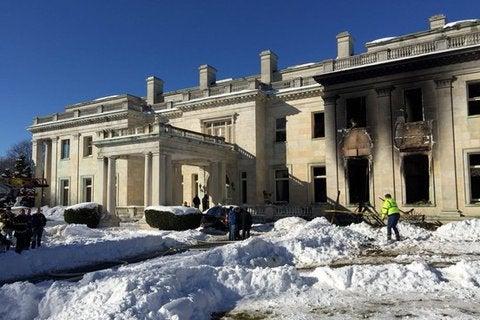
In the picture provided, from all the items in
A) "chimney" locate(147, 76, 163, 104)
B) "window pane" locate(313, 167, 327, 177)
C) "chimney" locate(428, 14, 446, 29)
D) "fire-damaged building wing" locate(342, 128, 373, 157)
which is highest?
"chimney" locate(428, 14, 446, 29)

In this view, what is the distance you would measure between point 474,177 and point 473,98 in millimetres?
4057

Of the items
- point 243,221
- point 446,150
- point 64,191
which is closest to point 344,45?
point 446,150

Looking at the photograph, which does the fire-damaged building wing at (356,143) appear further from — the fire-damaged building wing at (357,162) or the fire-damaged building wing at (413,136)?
the fire-damaged building wing at (413,136)

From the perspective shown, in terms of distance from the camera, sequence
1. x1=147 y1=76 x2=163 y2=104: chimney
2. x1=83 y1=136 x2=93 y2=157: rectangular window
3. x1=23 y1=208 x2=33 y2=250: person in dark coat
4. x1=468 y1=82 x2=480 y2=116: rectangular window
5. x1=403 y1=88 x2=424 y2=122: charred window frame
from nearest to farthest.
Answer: x1=23 y1=208 x2=33 y2=250: person in dark coat < x1=468 y1=82 x2=480 y2=116: rectangular window < x1=403 y1=88 x2=424 y2=122: charred window frame < x1=83 y1=136 x2=93 y2=157: rectangular window < x1=147 y1=76 x2=163 y2=104: chimney

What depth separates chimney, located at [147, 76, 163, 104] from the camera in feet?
129

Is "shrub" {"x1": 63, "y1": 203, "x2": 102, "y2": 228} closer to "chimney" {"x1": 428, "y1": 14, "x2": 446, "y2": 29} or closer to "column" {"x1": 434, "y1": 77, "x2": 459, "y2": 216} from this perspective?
"column" {"x1": 434, "y1": 77, "x2": 459, "y2": 216}

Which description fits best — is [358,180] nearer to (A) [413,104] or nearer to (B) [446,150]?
(B) [446,150]

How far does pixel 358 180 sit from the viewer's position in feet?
80.5

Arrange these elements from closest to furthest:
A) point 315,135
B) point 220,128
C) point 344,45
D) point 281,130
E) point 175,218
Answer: point 175,218, point 315,135, point 344,45, point 281,130, point 220,128

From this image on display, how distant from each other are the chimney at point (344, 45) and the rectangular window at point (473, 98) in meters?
9.94

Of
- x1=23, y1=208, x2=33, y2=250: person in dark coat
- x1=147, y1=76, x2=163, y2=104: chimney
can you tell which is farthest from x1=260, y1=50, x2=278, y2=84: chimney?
x1=23, y1=208, x2=33, y2=250: person in dark coat

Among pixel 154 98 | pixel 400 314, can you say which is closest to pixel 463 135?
pixel 400 314

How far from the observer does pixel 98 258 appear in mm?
14250

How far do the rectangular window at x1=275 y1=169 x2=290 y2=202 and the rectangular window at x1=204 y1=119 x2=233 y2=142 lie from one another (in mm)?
4447
